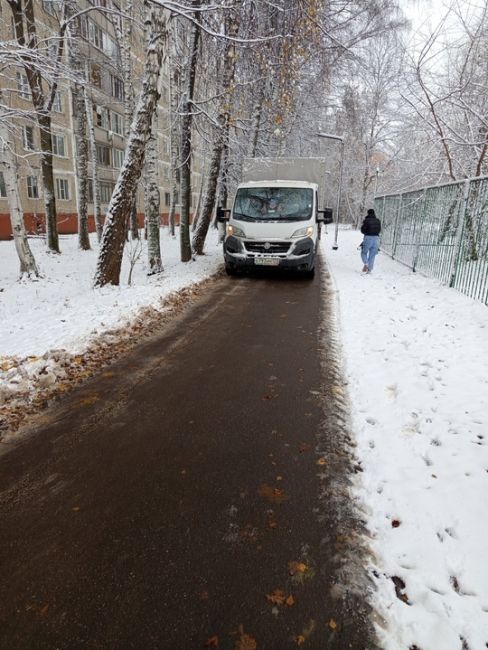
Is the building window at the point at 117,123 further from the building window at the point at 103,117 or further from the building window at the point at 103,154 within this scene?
the building window at the point at 103,154

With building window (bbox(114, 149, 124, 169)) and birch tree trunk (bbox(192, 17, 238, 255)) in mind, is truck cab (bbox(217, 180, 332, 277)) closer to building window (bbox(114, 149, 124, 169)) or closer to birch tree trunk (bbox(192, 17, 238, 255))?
birch tree trunk (bbox(192, 17, 238, 255))

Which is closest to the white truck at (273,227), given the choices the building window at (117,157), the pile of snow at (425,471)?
the pile of snow at (425,471)

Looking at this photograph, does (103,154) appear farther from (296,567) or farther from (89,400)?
(296,567)

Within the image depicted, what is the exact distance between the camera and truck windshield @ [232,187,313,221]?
10688 mm

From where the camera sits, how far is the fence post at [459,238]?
28.1ft

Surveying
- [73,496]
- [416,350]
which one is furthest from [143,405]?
[416,350]

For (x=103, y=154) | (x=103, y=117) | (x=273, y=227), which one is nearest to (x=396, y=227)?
(x=273, y=227)

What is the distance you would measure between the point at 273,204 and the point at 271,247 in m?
1.43

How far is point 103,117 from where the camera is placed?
109 feet

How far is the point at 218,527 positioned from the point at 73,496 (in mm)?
1055

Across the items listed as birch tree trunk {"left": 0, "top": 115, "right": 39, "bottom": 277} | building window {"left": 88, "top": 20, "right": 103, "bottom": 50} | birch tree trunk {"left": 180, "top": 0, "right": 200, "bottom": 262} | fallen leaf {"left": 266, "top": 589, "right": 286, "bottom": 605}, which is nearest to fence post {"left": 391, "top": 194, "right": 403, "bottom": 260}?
birch tree trunk {"left": 180, "top": 0, "right": 200, "bottom": 262}

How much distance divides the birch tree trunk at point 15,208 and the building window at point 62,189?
1839cm

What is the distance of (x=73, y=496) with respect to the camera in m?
2.73

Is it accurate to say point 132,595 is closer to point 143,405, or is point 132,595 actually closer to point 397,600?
point 397,600
